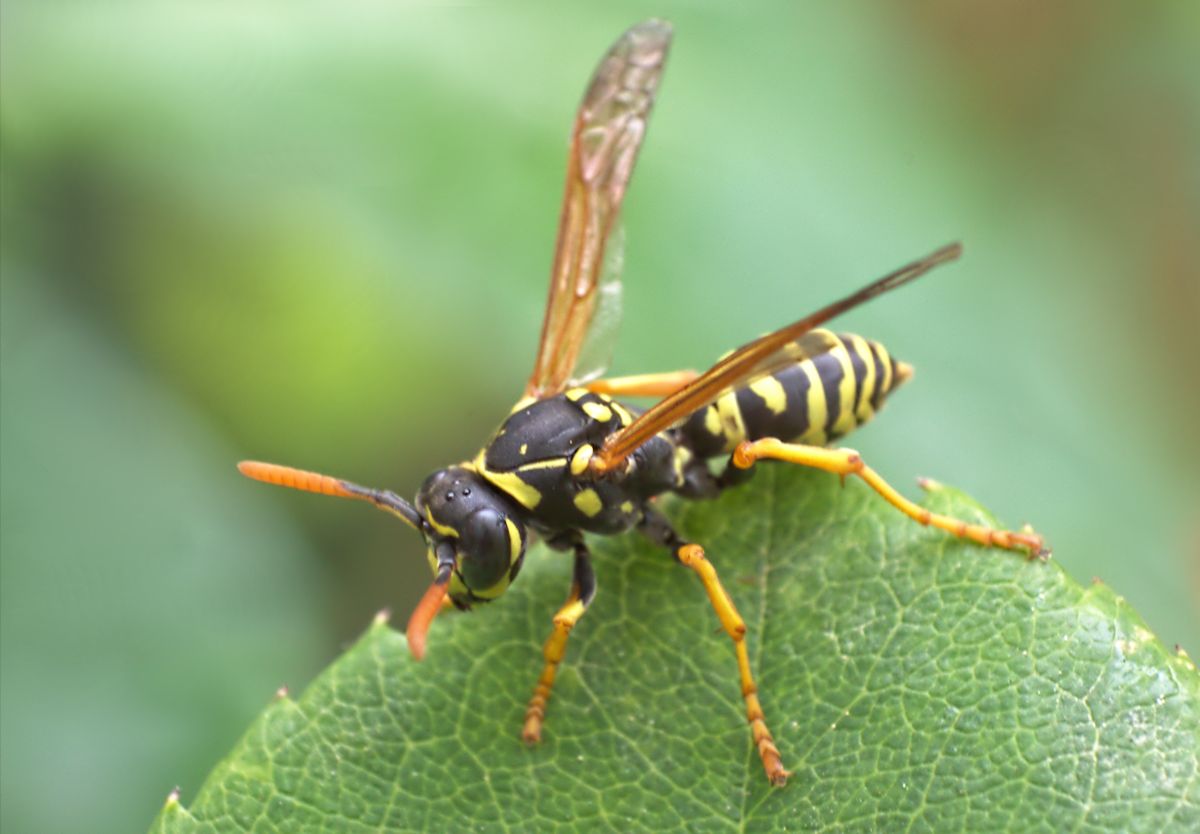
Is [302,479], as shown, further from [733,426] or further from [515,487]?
[733,426]

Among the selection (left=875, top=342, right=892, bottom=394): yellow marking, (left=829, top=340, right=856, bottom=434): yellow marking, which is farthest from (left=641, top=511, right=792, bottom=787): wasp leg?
(left=875, top=342, right=892, bottom=394): yellow marking

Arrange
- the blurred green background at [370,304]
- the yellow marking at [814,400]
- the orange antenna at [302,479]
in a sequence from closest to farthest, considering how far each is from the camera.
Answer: the orange antenna at [302,479]
the yellow marking at [814,400]
the blurred green background at [370,304]

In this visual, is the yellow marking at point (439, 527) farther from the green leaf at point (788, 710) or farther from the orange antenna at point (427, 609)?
the green leaf at point (788, 710)

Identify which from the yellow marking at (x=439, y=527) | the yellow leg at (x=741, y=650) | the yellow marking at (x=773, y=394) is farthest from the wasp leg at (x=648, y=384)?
the yellow marking at (x=439, y=527)

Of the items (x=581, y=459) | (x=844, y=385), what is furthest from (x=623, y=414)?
(x=844, y=385)

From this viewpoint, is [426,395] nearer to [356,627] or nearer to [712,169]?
[356,627]
